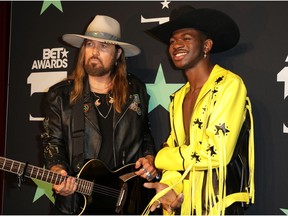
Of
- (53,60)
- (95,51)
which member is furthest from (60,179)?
(53,60)

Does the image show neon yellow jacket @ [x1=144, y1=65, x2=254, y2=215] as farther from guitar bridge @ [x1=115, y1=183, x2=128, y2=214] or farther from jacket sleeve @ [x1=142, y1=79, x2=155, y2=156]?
jacket sleeve @ [x1=142, y1=79, x2=155, y2=156]

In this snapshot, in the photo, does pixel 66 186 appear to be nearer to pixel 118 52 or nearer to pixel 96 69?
pixel 96 69

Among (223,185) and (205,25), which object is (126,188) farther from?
(205,25)

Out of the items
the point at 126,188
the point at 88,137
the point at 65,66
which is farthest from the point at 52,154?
the point at 65,66

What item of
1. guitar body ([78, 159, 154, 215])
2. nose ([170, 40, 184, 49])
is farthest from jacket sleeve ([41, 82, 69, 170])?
nose ([170, 40, 184, 49])

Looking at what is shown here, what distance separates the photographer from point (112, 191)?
8.82 feet

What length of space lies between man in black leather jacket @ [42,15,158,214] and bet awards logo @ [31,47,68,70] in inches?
25.2

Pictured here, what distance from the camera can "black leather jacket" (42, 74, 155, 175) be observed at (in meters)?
2.79

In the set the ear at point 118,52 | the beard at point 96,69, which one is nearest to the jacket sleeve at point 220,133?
the beard at point 96,69

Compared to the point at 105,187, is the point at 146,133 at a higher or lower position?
higher

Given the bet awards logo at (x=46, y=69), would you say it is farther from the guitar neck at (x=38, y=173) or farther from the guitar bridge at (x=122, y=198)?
the guitar bridge at (x=122, y=198)

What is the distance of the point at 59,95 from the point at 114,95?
35 centimetres

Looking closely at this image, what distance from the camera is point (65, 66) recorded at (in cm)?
357

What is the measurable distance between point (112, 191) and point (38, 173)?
45 centimetres
